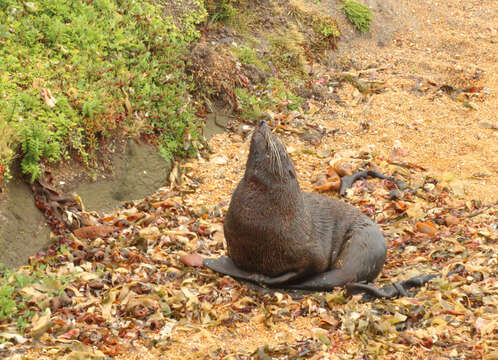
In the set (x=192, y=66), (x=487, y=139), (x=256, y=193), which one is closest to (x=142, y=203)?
(x=256, y=193)

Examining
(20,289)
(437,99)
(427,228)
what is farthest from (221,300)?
(437,99)

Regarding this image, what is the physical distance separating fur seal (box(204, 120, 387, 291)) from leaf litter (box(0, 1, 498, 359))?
174 millimetres

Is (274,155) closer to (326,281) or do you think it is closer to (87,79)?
(326,281)

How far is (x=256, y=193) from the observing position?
4406 millimetres

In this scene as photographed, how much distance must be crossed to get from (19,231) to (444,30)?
10.1 metres

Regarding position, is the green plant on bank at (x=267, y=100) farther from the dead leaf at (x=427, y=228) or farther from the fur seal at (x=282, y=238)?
the fur seal at (x=282, y=238)

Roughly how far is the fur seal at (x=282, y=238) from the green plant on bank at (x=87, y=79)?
6.25 feet

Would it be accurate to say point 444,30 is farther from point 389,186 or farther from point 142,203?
point 142,203

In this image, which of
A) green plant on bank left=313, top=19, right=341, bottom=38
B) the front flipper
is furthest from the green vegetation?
green plant on bank left=313, top=19, right=341, bottom=38

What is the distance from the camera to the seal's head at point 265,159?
4.38m

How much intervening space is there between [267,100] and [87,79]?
284cm

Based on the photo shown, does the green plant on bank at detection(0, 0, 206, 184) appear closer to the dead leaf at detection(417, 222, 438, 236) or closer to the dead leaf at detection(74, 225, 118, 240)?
the dead leaf at detection(74, 225, 118, 240)

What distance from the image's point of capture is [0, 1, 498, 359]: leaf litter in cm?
368

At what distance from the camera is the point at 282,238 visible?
4418 mm
